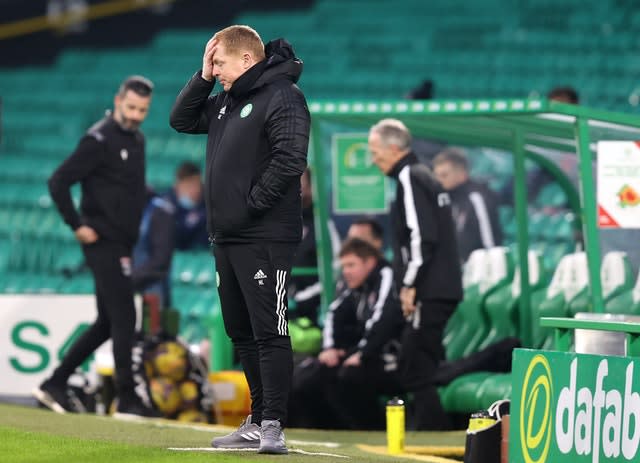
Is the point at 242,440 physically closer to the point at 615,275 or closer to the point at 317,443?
the point at 317,443

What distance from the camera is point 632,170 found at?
9008mm

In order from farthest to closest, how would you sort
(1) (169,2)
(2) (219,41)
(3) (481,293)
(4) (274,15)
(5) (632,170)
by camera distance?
(1) (169,2) → (4) (274,15) → (3) (481,293) → (5) (632,170) → (2) (219,41)

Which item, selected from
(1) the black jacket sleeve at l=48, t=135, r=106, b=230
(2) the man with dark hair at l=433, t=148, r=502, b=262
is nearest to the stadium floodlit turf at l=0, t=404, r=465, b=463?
(1) the black jacket sleeve at l=48, t=135, r=106, b=230

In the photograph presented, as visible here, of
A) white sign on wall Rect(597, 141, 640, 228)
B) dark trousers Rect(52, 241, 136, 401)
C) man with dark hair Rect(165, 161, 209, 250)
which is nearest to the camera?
white sign on wall Rect(597, 141, 640, 228)

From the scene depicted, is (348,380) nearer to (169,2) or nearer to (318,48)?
(318,48)

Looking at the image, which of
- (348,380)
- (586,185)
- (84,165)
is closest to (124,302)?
(84,165)

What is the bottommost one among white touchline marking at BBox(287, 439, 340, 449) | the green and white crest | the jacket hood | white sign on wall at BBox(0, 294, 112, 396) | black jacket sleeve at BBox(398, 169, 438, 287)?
white touchline marking at BBox(287, 439, 340, 449)

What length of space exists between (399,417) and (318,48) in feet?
39.8

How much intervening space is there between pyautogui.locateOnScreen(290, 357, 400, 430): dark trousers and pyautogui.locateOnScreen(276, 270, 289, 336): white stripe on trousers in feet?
11.7

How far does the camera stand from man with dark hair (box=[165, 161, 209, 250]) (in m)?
14.4

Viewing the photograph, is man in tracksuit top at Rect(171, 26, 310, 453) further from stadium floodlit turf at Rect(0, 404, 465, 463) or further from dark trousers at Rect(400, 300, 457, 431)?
dark trousers at Rect(400, 300, 457, 431)

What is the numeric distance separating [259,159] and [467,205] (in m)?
4.67

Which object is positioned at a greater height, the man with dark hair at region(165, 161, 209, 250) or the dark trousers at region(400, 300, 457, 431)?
the man with dark hair at region(165, 161, 209, 250)

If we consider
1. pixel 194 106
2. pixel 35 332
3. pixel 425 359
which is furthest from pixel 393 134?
pixel 35 332
